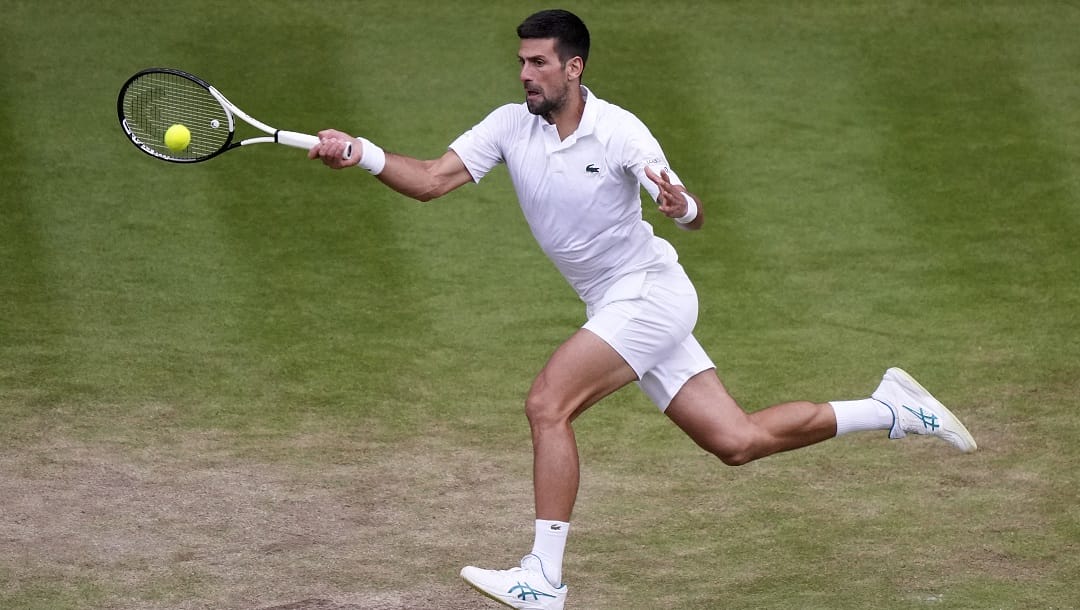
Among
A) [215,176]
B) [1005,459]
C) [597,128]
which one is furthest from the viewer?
[215,176]

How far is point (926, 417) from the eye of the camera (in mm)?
8188

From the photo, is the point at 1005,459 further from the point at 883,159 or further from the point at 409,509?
the point at 883,159

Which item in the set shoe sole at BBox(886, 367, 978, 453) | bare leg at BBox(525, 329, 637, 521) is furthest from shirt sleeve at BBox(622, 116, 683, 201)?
shoe sole at BBox(886, 367, 978, 453)

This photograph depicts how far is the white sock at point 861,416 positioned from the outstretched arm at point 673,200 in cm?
131

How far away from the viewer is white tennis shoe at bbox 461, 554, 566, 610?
6.94 m

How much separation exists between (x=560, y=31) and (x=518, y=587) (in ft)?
7.46

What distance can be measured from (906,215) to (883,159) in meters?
0.72

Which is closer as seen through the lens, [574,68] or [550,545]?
[550,545]

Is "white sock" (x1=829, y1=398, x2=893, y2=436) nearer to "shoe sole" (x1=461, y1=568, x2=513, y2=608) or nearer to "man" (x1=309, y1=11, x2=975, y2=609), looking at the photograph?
"man" (x1=309, y1=11, x2=975, y2=609)

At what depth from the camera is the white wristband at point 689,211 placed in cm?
701

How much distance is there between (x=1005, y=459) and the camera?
8.95m

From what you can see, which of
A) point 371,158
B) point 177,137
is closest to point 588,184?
point 371,158

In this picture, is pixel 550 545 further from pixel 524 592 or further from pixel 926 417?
pixel 926 417

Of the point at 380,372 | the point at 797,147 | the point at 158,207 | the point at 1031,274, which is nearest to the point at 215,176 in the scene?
the point at 158,207
